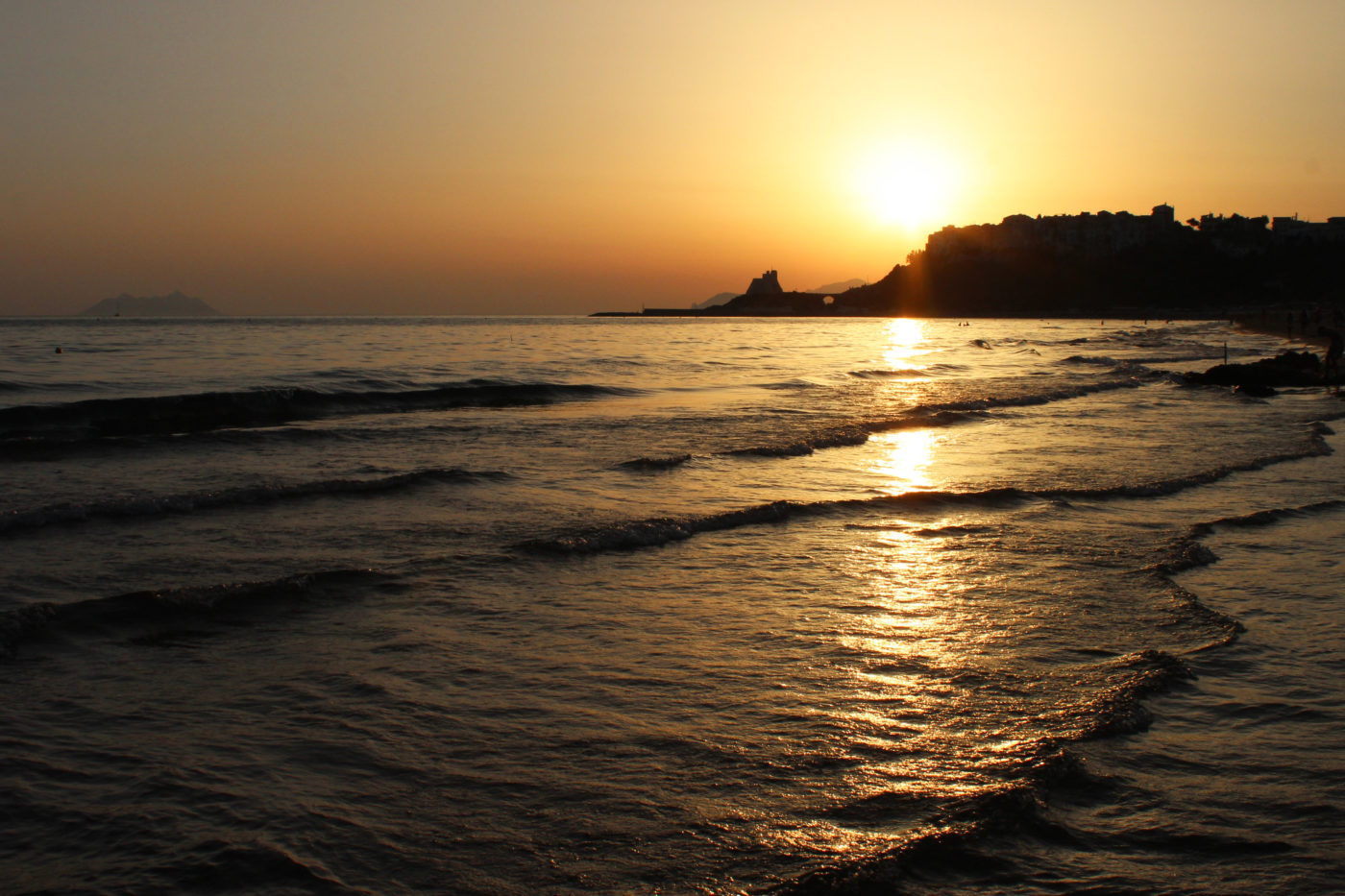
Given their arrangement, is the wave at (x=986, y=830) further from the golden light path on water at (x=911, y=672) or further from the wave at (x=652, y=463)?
the wave at (x=652, y=463)

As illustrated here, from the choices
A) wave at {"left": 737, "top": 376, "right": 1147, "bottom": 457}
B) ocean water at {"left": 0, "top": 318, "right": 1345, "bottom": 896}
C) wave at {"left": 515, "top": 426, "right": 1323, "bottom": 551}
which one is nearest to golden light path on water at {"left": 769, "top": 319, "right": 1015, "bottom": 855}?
ocean water at {"left": 0, "top": 318, "right": 1345, "bottom": 896}

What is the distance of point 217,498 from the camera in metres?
11.9

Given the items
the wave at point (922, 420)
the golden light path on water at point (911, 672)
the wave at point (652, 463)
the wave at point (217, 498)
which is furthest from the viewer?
the wave at point (922, 420)

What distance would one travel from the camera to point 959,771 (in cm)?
464

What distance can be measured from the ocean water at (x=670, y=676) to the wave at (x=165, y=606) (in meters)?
0.04

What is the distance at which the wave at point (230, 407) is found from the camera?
21.2 meters

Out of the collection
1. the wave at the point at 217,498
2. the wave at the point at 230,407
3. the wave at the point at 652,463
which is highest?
the wave at the point at 230,407

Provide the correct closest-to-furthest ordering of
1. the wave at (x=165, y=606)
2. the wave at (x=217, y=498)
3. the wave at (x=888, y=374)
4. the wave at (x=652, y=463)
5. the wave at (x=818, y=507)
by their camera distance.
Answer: the wave at (x=165, y=606)
the wave at (x=818, y=507)
the wave at (x=217, y=498)
the wave at (x=652, y=463)
the wave at (x=888, y=374)

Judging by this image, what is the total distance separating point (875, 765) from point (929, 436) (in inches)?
635

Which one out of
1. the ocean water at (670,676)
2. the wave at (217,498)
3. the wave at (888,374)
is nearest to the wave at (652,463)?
the ocean water at (670,676)

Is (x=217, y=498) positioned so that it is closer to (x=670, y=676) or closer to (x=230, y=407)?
(x=670, y=676)

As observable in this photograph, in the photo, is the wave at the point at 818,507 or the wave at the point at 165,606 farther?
the wave at the point at 818,507

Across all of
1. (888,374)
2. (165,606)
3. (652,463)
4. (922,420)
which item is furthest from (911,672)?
(888,374)

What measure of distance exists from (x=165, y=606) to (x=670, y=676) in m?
4.45
